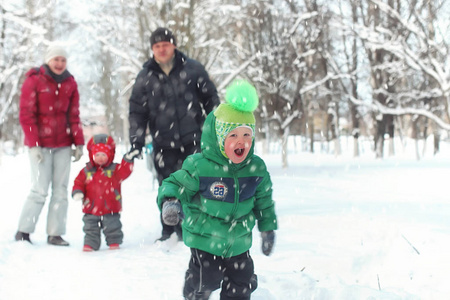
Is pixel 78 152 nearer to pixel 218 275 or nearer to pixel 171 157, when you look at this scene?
pixel 171 157

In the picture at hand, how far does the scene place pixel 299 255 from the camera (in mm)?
4711

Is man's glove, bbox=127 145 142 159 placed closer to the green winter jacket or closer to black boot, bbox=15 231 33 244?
black boot, bbox=15 231 33 244

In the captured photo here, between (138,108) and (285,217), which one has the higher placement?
(138,108)

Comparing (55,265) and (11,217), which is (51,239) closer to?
(55,265)

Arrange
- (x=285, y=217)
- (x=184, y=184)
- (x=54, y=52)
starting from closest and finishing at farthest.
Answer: (x=184, y=184), (x=54, y=52), (x=285, y=217)

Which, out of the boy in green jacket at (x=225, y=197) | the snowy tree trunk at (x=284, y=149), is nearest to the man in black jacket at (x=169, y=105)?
the boy in green jacket at (x=225, y=197)

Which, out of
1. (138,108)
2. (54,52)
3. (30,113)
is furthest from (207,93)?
(30,113)

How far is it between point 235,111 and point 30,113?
306 cm

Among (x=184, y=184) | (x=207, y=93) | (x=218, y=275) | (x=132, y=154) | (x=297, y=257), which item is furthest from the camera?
(x=207, y=93)

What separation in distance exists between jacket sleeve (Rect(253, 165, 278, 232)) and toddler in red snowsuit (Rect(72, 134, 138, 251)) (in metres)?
2.32

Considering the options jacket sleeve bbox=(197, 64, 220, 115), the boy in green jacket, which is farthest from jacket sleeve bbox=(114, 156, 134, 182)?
the boy in green jacket

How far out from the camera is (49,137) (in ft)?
16.4

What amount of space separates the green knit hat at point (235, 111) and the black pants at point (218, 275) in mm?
655

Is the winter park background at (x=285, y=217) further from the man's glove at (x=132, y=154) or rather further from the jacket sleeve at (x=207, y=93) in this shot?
the jacket sleeve at (x=207, y=93)
